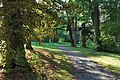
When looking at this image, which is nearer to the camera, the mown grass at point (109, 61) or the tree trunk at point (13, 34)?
the tree trunk at point (13, 34)

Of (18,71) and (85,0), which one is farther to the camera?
(85,0)

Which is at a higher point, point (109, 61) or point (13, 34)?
point (13, 34)

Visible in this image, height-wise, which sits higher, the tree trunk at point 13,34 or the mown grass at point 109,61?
the tree trunk at point 13,34

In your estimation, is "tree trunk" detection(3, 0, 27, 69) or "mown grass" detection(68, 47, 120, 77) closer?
"tree trunk" detection(3, 0, 27, 69)

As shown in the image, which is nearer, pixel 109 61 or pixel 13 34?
pixel 13 34

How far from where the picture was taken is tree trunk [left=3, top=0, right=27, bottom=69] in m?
11.1

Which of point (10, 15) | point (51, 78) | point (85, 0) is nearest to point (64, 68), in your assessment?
point (51, 78)

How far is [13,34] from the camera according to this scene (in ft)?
39.0

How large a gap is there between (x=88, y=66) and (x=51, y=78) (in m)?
4.63

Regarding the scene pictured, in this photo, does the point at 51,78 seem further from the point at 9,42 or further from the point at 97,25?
the point at 97,25

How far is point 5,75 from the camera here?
468 inches

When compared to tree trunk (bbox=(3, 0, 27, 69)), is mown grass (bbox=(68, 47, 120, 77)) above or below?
below

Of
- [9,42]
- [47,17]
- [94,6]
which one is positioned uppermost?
[94,6]

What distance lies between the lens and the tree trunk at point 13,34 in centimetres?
1108
